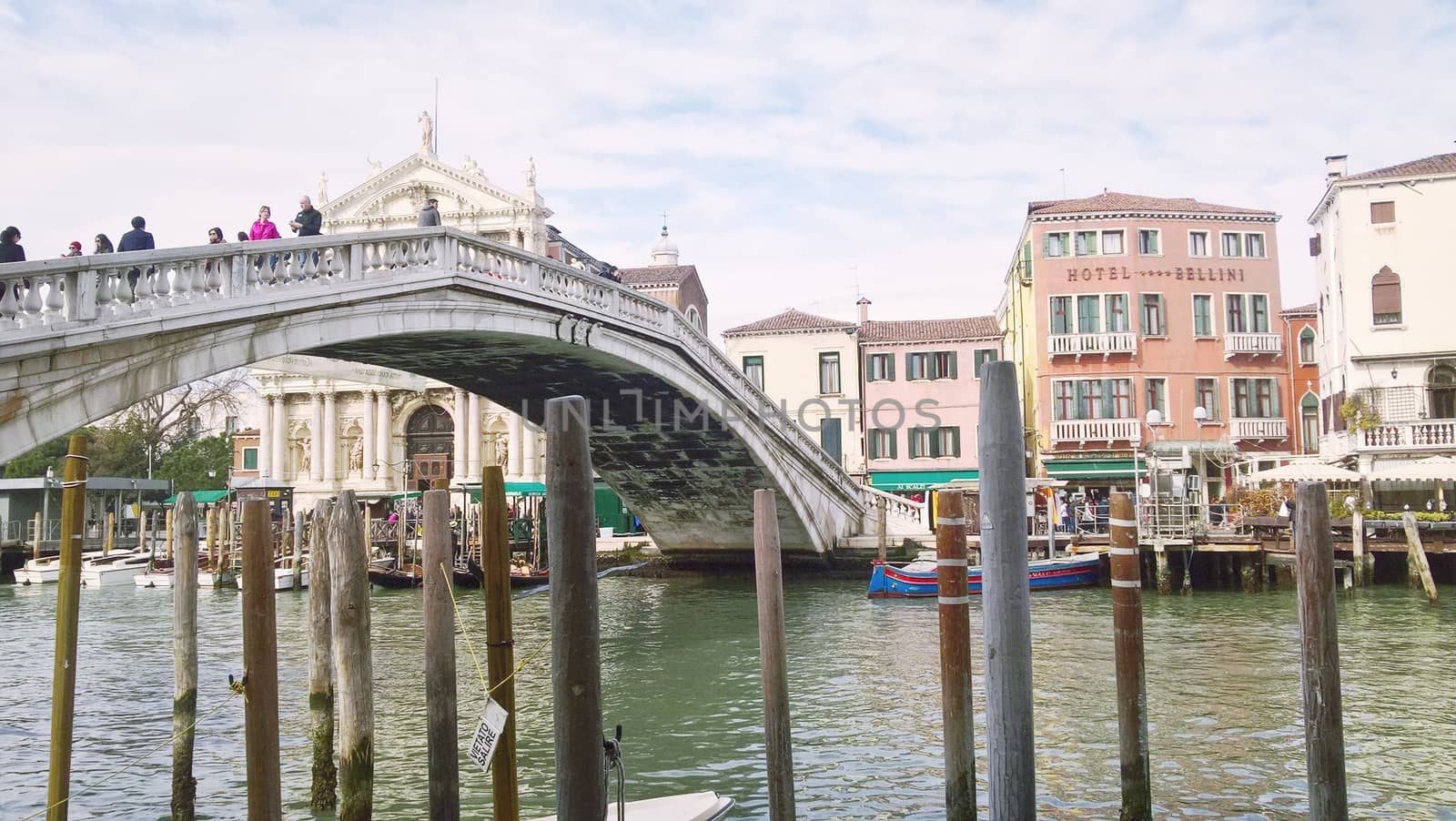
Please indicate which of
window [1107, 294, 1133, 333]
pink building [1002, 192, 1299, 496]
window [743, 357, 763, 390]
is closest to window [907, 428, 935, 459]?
pink building [1002, 192, 1299, 496]

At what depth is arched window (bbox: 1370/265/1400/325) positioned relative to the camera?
66.5ft

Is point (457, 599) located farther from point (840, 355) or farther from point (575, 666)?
point (575, 666)

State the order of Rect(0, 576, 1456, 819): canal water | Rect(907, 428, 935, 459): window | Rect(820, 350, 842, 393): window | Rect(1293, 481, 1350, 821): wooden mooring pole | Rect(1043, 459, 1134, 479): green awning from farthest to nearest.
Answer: Rect(820, 350, 842, 393): window < Rect(907, 428, 935, 459): window < Rect(1043, 459, 1134, 479): green awning < Rect(0, 576, 1456, 819): canal water < Rect(1293, 481, 1350, 821): wooden mooring pole

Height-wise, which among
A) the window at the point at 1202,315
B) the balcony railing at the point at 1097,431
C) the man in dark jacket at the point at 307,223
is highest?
the window at the point at 1202,315

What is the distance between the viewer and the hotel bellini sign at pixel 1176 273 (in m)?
23.3

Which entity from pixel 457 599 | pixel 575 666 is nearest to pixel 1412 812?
pixel 575 666

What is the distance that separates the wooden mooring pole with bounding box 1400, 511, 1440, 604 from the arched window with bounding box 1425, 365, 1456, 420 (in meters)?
5.91

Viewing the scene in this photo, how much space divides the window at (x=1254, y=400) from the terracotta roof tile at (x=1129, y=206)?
347 centimetres

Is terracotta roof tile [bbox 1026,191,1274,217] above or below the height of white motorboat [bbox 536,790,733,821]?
above

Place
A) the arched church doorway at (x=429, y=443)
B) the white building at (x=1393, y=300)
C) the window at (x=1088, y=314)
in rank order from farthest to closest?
the arched church doorway at (x=429, y=443) → the window at (x=1088, y=314) → the white building at (x=1393, y=300)

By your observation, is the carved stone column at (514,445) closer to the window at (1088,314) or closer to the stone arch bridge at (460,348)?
the stone arch bridge at (460,348)

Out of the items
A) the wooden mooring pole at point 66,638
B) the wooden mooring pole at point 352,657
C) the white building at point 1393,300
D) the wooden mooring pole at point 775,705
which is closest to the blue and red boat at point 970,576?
the white building at point 1393,300

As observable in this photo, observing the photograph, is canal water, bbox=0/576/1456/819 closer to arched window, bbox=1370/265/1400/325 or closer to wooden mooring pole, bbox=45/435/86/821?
wooden mooring pole, bbox=45/435/86/821

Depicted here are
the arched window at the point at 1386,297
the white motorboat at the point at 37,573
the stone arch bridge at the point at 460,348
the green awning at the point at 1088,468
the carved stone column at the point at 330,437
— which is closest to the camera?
the stone arch bridge at the point at 460,348
